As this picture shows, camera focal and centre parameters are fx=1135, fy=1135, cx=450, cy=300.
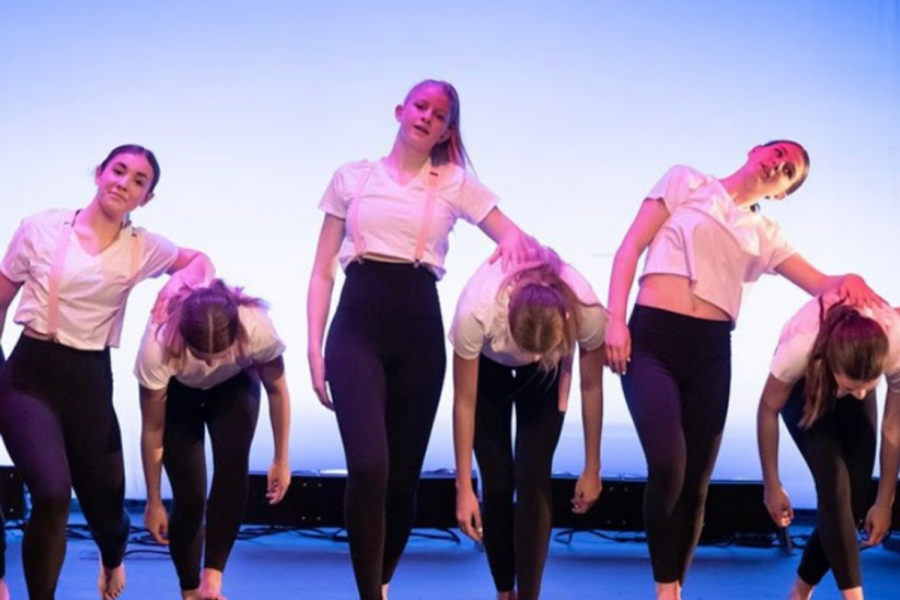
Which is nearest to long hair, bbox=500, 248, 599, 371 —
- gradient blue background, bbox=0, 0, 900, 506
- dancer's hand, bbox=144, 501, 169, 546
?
dancer's hand, bbox=144, 501, 169, 546

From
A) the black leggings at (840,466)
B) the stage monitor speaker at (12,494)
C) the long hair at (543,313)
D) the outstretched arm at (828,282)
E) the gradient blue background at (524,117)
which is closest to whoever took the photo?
the long hair at (543,313)

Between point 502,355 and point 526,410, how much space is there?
0.49ft

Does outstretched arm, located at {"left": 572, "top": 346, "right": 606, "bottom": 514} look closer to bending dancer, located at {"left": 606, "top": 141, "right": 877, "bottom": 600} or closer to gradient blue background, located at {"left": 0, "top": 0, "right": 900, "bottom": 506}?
bending dancer, located at {"left": 606, "top": 141, "right": 877, "bottom": 600}

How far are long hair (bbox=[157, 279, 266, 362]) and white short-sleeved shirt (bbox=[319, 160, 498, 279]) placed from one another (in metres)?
0.32

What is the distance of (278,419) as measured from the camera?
3.08 m

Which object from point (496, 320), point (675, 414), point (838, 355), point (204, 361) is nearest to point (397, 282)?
point (496, 320)

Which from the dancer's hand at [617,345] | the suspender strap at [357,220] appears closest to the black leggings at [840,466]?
the dancer's hand at [617,345]

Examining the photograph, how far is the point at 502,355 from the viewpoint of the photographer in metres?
2.84

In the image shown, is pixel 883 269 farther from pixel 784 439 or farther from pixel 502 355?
pixel 502 355

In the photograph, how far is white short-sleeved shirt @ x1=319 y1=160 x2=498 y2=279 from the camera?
9.61 feet

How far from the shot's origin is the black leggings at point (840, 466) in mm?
2873

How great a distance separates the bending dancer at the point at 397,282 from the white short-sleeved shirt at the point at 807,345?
2.38 feet

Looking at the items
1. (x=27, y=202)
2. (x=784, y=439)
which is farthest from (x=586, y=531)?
(x=27, y=202)

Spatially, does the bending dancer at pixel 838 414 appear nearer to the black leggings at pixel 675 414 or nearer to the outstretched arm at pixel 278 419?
the black leggings at pixel 675 414
